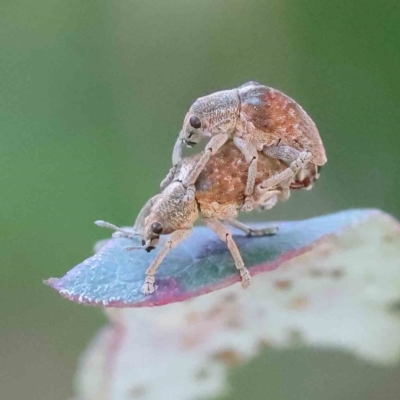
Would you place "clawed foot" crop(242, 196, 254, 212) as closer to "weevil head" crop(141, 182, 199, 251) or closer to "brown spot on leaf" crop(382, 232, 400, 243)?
"weevil head" crop(141, 182, 199, 251)

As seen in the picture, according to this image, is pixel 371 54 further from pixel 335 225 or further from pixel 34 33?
pixel 335 225

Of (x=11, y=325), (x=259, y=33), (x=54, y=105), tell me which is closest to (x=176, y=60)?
(x=259, y=33)

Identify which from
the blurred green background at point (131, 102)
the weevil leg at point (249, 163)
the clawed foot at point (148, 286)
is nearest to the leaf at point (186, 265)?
the clawed foot at point (148, 286)

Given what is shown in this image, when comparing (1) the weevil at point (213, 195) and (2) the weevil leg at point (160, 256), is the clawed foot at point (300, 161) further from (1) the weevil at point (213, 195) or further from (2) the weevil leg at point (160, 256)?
(2) the weevil leg at point (160, 256)

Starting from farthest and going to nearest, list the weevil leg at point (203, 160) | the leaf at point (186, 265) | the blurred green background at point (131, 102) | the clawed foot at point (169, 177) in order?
the blurred green background at point (131, 102), the clawed foot at point (169, 177), the weevil leg at point (203, 160), the leaf at point (186, 265)

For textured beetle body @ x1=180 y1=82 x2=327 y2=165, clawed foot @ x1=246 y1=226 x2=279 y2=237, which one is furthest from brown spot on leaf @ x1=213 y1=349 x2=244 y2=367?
textured beetle body @ x1=180 y1=82 x2=327 y2=165

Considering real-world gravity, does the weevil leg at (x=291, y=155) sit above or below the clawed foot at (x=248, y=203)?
above
